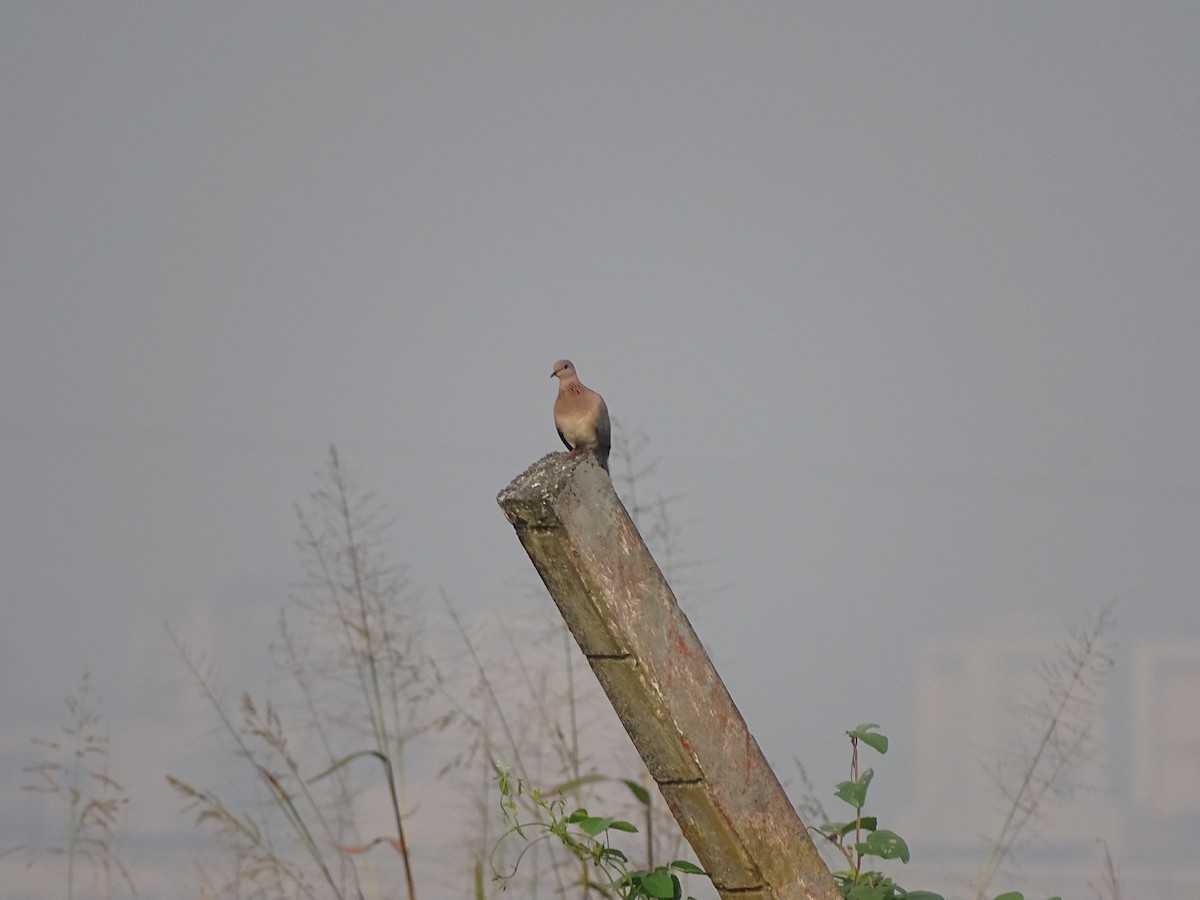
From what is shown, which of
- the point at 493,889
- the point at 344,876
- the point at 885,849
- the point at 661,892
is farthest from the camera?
the point at 344,876

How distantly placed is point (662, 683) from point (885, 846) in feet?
1.88

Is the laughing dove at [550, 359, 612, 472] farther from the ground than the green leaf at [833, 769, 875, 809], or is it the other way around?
the laughing dove at [550, 359, 612, 472]

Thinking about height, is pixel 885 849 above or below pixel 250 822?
below

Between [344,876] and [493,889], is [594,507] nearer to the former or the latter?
[493,889]

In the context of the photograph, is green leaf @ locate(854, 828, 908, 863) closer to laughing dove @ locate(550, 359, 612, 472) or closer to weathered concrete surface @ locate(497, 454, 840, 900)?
weathered concrete surface @ locate(497, 454, 840, 900)

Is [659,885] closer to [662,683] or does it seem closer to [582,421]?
[662,683]

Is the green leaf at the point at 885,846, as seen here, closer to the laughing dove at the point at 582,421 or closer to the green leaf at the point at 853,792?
Answer: the green leaf at the point at 853,792

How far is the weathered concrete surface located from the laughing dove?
235 millimetres

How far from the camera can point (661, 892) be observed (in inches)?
70.2

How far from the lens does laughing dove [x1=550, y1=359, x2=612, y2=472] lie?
1.82 m

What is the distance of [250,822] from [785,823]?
1934 mm

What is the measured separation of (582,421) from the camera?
1834 millimetres

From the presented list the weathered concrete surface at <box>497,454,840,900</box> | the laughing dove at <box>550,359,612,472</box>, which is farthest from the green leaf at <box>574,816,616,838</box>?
the laughing dove at <box>550,359,612,472</box>

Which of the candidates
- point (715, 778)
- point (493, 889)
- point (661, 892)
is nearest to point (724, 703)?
Answer: point (715, 778)
